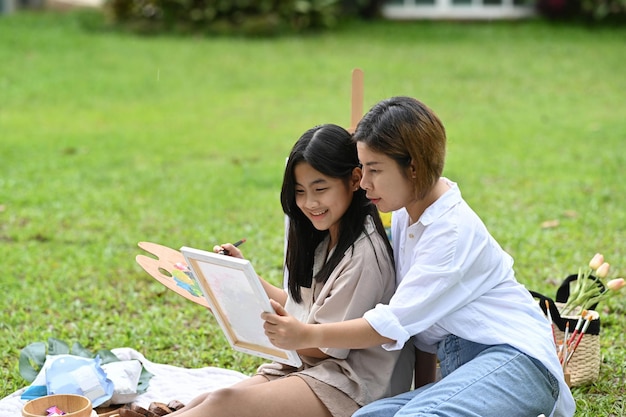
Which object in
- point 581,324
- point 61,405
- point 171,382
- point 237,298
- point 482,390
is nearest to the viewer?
point 482,390

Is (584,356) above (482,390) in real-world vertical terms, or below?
below

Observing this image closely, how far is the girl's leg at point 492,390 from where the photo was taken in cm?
268

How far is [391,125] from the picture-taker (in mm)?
2787

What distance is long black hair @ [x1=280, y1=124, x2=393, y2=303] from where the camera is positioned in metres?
3.02

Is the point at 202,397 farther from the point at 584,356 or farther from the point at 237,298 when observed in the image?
the point at 584,356

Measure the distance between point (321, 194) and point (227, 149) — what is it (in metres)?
5.74

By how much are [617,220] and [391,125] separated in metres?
3.94

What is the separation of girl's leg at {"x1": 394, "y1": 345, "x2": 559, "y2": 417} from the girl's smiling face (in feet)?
2.16

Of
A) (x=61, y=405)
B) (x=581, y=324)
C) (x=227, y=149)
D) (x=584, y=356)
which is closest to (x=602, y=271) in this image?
(x=581, y=324)

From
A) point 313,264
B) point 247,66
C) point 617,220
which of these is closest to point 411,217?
point 313,264

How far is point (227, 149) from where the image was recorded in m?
8.69

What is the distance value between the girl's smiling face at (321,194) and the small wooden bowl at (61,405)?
1002 mm

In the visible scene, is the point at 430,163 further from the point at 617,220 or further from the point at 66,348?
the point at 617,220

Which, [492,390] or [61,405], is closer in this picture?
[492,390]
